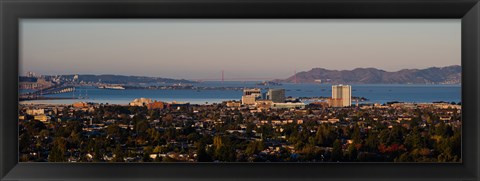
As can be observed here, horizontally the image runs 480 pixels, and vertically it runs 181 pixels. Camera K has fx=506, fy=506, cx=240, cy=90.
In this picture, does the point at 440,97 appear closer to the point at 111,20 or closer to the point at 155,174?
the point at 155,174

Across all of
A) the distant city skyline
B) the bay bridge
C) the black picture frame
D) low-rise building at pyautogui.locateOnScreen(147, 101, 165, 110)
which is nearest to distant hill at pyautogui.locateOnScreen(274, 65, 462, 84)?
the distant city skyline

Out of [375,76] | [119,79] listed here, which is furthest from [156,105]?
[375,76]

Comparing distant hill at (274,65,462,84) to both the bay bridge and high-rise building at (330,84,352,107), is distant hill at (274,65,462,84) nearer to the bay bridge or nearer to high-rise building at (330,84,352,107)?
high-rise building at (330,84,352,107)

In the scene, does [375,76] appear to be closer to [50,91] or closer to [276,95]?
[276,95]

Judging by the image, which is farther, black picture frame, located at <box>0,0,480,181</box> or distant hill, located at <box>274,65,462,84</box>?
distant hill, located at <box>274,65,462,84</box>

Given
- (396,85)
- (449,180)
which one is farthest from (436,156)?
(396,85)

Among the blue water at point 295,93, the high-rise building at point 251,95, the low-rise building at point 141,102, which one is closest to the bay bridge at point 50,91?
the blue water at point 295,93
